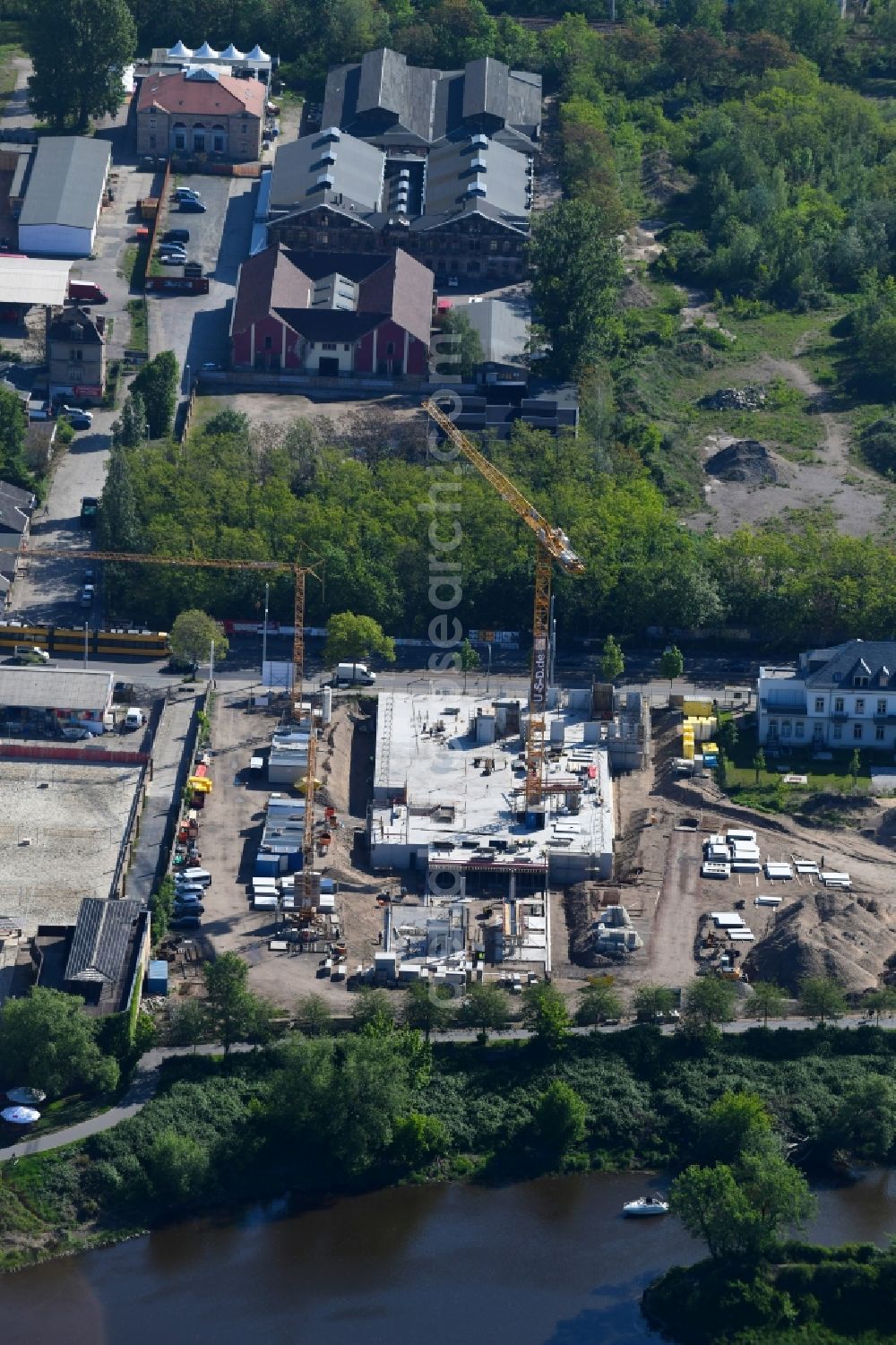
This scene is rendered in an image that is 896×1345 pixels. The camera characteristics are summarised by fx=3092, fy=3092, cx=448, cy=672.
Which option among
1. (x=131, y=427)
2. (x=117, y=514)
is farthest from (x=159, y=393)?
(x=117, y=514)

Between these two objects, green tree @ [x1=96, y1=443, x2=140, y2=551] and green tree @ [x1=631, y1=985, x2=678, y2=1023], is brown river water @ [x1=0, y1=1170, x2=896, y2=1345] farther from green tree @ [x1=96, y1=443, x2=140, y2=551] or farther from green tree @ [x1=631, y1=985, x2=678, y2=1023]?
green tree @ [x1=96, y1=443, x2=140, y2=551]

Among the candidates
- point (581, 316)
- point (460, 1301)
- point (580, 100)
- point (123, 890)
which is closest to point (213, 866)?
point (123, 890)

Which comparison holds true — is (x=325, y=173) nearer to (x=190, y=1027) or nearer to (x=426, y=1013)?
(x=426, y=1013)

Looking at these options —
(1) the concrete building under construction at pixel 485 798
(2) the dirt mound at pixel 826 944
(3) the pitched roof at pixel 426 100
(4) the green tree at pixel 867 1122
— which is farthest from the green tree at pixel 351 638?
(3) the pitched roof at pixel 426 100

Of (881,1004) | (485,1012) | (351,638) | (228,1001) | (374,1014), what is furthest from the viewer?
(351,638)

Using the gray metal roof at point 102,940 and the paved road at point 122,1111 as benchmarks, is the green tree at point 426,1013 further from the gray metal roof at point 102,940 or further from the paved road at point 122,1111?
the gray metal roof at point 102,940

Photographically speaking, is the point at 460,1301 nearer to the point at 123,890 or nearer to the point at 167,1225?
the point at 167,1225
